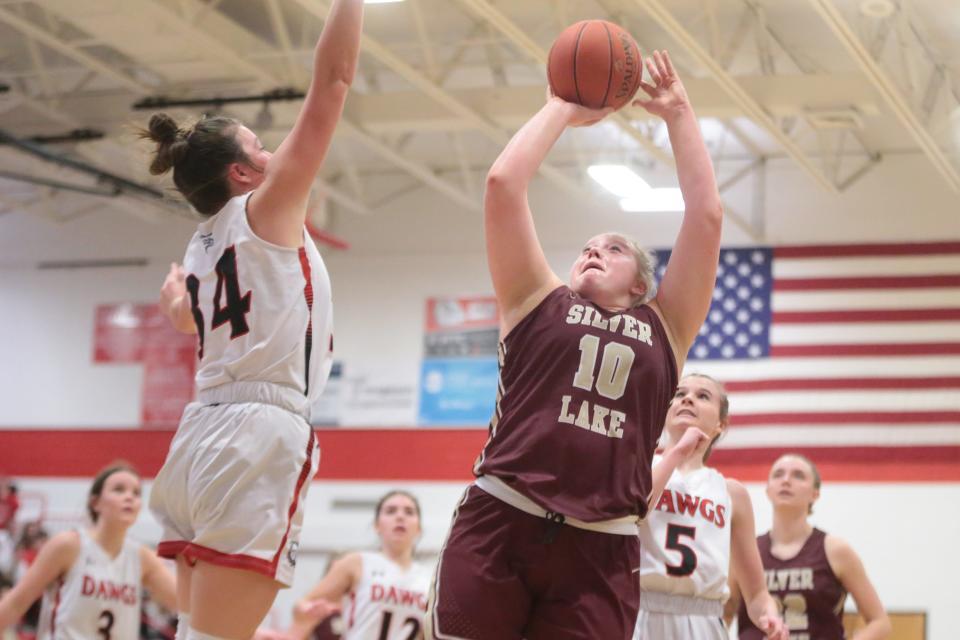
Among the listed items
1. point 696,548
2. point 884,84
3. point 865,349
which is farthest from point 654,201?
point 696,548

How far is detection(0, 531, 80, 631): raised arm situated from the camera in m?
6.35

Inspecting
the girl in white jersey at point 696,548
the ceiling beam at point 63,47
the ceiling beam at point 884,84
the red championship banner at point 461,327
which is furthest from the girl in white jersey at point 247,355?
the red championship banner at point 461,327

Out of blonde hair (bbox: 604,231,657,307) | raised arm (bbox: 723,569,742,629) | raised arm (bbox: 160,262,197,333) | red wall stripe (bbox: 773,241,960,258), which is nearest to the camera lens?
blonde hair (bbox: 604,231,657,307)

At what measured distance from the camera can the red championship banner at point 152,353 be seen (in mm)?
17703

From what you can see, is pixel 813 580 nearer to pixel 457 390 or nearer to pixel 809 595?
pixel 809 595

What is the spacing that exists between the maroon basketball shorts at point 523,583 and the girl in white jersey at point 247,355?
477 millimetres

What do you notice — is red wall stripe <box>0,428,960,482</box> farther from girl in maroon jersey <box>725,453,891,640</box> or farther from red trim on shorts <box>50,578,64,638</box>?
red trim on shorts <box>50,578,64,638</box>

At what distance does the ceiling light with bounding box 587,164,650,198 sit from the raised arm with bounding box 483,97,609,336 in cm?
1002

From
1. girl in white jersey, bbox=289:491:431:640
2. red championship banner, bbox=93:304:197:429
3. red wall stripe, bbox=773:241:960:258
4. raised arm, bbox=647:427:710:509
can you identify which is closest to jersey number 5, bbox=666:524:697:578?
raised arm, bbox=647:427:710:509

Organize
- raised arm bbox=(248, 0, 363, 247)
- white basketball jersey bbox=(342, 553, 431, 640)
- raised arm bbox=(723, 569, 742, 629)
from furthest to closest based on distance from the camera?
white basketball jersey bbox=(342, 553, 431, 640), raised arm bbox=(723, 569, 742, 629), raised arm bbox=(248, 0, 363, 247)

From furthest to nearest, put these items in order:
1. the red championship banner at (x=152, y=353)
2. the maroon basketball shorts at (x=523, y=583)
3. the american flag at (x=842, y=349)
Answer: the red championship banner at (x=152, y=353), the american flag at (x=842, y=349), the maroon basketball shorts at (x=523, y=583)

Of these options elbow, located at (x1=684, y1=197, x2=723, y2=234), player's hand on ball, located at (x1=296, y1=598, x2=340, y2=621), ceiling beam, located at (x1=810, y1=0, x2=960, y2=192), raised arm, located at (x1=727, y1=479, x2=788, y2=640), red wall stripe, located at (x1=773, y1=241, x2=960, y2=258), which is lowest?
player's hand on ball, located at (x1=296, y1=598, x2=340, y2=621)

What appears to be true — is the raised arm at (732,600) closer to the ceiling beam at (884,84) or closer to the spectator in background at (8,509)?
the ceiling beam at (884,84)

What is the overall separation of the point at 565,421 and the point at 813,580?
3.96m
